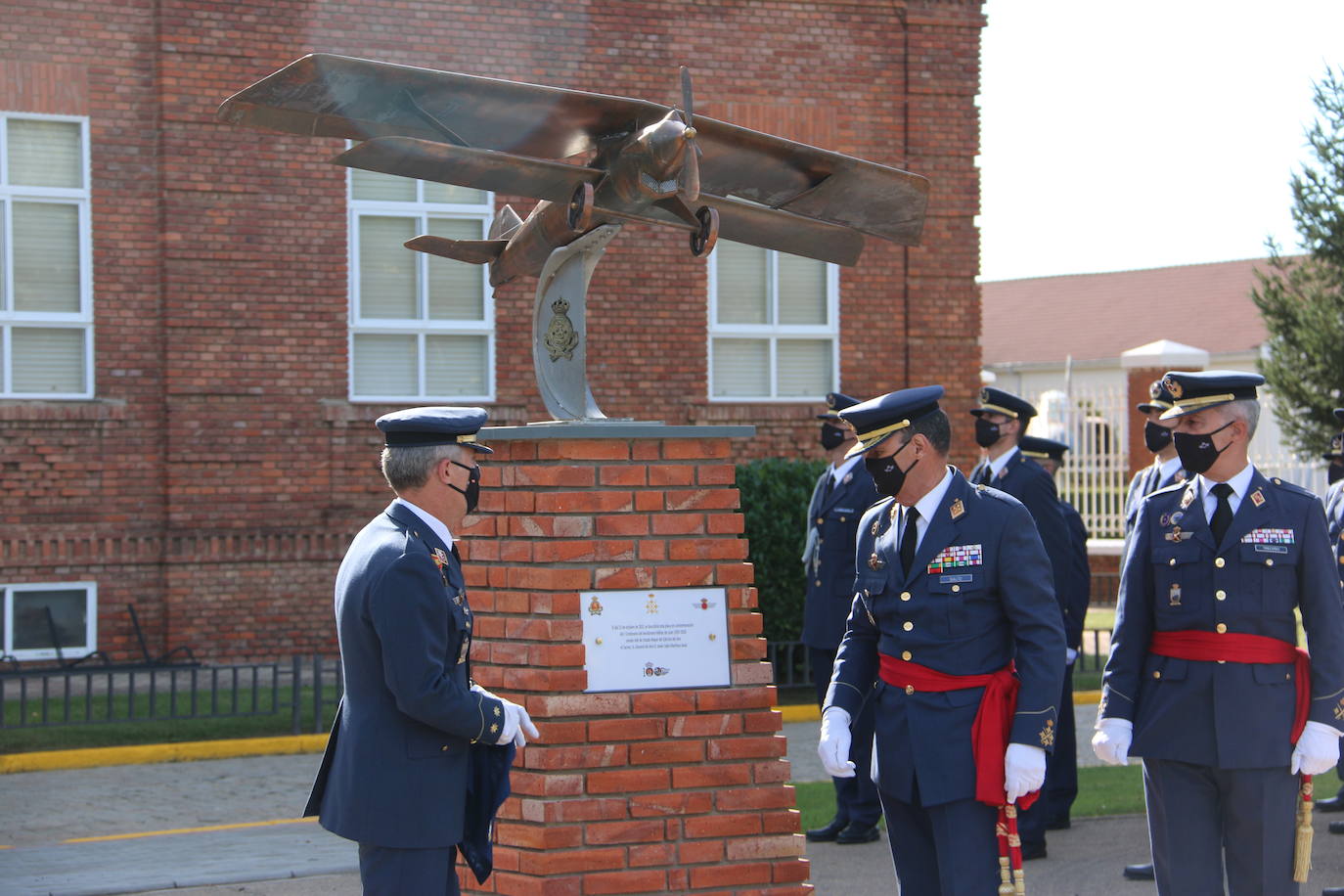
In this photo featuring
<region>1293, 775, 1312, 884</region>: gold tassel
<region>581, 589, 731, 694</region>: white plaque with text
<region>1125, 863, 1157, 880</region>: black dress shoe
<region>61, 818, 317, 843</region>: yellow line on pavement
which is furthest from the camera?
<region>61, 818, 317, 843</region>: yellow line on pavement

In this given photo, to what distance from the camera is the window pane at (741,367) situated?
→ 15.5 m

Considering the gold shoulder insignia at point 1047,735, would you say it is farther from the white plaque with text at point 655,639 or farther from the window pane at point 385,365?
the window pane at point 385,365

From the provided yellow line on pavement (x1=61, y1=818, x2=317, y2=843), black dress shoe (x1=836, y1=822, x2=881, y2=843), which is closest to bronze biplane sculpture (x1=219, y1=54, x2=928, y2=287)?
black dress shoe (x1=836, y1=822, x2=881, y2=843)

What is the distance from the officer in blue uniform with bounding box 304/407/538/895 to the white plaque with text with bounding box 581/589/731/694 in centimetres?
103

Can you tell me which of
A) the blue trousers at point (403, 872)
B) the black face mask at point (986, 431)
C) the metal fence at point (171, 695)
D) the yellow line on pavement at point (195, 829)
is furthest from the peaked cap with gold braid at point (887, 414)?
the metal fence at point (171, 695)

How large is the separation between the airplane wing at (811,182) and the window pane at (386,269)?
29.5 ft

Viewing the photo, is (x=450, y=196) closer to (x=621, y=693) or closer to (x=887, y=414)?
(x=621, y=693)

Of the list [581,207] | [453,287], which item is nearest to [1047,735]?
[581,207]

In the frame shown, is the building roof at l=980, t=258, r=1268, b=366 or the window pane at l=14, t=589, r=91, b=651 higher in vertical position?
the building roof at l=980, t=258, r=1268, b=366

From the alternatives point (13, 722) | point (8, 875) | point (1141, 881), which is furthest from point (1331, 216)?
point (8, 875)

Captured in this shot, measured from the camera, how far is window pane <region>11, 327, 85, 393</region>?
44.5 ft

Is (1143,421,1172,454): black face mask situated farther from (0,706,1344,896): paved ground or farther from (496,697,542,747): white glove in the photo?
(496,697,542,747): white glove

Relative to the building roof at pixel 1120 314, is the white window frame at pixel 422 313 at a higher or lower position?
lower

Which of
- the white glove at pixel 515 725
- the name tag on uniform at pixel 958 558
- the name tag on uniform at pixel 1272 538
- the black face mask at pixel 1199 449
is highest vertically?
the black face mask at pixel 1199 449
